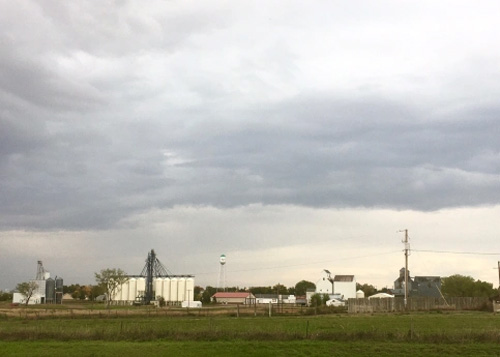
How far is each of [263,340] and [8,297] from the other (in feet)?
530

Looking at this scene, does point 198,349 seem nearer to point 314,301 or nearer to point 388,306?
point 388,306

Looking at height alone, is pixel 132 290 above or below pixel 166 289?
below

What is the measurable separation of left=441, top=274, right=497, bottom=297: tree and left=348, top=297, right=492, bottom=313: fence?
1377 inches

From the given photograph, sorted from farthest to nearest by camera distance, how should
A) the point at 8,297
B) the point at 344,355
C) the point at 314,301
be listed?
the point at 8,297
the point at 314,301
the point at 344,355

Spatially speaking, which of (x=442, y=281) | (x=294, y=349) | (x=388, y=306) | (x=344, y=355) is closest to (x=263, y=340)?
(x=294, y=349)

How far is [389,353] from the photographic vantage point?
32188mm

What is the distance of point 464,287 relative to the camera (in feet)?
436

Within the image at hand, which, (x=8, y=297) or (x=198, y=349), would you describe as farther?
(x=8, y=297)

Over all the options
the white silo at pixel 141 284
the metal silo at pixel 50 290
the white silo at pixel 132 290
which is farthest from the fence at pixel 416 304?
the metal silo at pixel 50 290

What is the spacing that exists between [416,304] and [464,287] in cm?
4752

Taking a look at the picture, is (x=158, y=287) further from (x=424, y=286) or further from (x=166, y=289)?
(x=424, y=286)

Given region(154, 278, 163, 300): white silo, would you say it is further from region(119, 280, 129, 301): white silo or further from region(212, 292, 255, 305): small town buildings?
region(212, 292, 255, 305): small town buildings

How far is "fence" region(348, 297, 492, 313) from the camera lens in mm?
85750

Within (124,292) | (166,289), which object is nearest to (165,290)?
(166,289)
